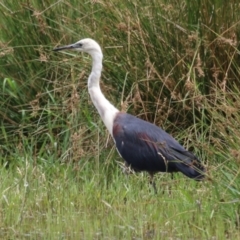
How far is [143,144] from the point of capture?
282 inches

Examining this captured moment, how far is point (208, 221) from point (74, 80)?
252 cm

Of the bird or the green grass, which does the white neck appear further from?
the green grass

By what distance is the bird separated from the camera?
6840 mm

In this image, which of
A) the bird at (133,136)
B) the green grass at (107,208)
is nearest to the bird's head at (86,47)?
the bird at (133,136)

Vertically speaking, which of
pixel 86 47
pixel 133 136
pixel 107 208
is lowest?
pixel 133 136

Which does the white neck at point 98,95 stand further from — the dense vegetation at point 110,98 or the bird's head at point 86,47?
the dense vegetation at point 110,98

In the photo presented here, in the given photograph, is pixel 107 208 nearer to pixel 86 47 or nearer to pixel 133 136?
pixel 133 136

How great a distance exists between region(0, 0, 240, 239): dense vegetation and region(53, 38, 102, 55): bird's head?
0.79 feet

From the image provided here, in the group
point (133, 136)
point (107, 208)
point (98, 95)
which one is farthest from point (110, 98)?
point (107, 208)

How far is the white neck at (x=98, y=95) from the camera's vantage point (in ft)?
23.9

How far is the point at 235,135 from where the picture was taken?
5.86 meters

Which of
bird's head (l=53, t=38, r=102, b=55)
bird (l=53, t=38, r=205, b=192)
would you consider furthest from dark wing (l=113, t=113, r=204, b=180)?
bird's head (l=53, t=38, r=102, b=55)

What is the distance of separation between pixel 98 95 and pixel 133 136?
0.41 m

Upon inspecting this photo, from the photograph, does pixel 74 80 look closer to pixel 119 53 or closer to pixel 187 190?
pixel 119 53
